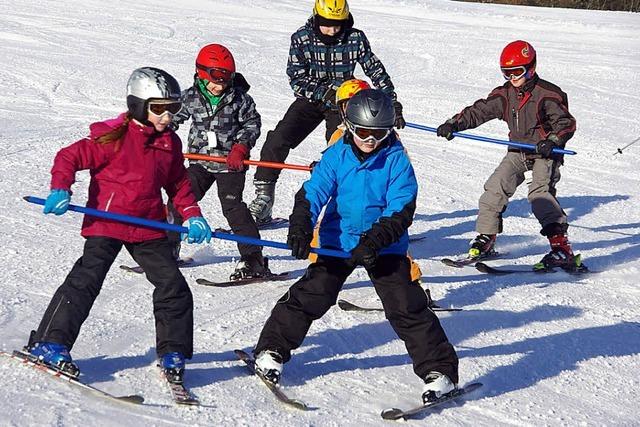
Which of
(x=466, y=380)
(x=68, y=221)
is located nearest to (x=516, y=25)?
(x=68, y=221)

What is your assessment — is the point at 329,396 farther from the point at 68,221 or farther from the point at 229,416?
the point at 68,221

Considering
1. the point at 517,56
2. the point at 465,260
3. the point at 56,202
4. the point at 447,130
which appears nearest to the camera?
the point at 56,202

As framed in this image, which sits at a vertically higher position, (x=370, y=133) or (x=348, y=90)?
(x=348, y=90)

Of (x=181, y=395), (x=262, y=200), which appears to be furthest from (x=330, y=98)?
(x=181, y=395)

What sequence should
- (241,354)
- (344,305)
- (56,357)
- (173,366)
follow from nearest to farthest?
(56,357)
(173,366)
(241,354)
(344,305)

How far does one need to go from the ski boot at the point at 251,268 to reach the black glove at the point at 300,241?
2.36m

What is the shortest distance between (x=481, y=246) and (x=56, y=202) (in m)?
4.72

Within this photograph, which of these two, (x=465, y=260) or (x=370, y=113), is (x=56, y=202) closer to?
(x=370, y=113)

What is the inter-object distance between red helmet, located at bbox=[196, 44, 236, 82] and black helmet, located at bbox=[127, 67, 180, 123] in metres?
2.06

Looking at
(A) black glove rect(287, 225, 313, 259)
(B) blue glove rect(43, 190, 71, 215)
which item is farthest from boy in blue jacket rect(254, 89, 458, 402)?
(B) blue glove rect(43, 190, 71, 215)

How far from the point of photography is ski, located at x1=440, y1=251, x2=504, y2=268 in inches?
322

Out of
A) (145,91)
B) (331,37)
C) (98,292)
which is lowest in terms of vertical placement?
(98,292)

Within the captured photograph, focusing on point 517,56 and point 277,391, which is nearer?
point 277,391

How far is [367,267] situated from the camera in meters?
4.96
